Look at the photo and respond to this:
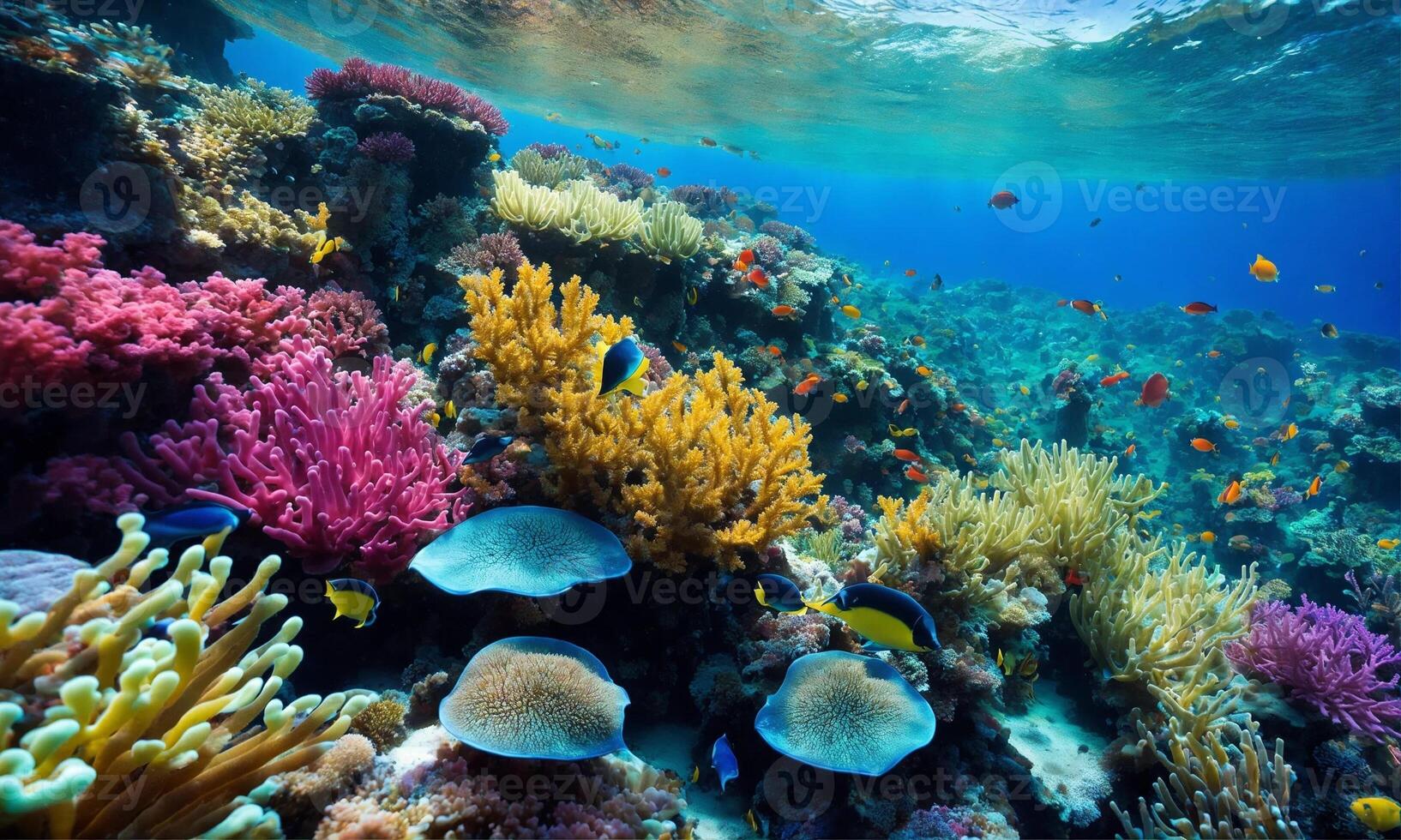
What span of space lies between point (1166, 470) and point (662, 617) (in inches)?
729

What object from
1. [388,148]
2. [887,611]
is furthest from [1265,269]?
[388,148]

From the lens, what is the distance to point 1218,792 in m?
3.23

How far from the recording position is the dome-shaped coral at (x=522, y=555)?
2.64 meters

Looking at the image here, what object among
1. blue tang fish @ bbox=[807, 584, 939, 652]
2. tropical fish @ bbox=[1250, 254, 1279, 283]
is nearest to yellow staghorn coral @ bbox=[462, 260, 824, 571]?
blue tang fish @ bbox=[807, 584, 939, 652]

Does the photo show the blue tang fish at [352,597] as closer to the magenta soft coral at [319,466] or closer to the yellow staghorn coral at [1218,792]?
the magenta soft coral at [319,466]

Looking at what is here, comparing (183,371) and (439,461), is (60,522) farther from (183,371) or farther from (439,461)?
(439,461)

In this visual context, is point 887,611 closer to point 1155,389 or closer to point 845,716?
point 845,716

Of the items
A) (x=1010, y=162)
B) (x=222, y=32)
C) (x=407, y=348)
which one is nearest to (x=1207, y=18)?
(x=407, y=348)

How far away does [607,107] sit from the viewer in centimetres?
3120

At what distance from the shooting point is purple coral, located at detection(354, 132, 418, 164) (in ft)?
22.2

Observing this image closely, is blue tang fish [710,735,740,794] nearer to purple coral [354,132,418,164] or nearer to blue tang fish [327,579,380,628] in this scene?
blue tang fish [327,579,380,628]

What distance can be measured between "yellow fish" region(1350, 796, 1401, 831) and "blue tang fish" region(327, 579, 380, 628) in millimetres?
5296

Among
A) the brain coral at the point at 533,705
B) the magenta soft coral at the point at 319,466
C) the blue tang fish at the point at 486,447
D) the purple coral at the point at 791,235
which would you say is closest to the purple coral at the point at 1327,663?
the brain coral at the point at 533,705

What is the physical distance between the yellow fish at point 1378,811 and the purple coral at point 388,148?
9.59m
